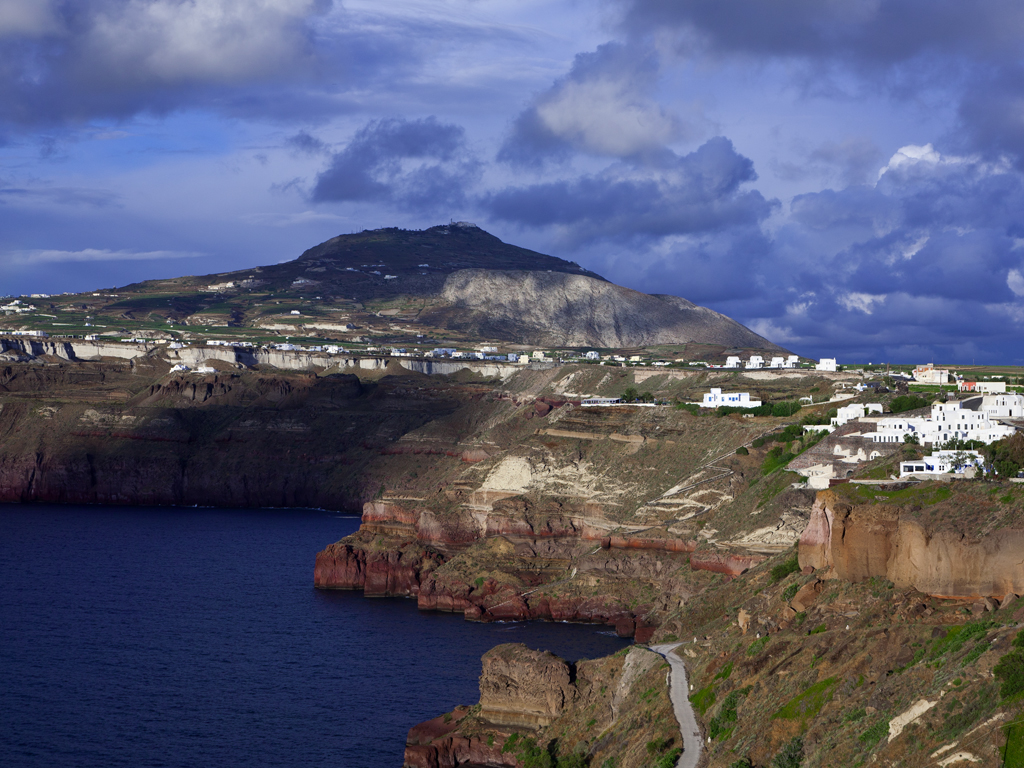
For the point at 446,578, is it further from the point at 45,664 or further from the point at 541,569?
the point at 45,664

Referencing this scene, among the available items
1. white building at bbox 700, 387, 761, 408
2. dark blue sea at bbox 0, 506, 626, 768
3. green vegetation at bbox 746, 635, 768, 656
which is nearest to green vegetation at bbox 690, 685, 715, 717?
green vegetation at bbox 746, 635, 768, 656

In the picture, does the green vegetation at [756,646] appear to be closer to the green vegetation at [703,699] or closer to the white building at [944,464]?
the green vegetation at [703,699]

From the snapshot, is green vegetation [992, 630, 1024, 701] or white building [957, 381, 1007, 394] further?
white building [957, 381, 1007, 394]

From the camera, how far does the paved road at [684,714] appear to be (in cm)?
4097

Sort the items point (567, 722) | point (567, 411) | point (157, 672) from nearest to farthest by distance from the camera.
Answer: point (567, 722)
point (157, 672)
point (567, 411)

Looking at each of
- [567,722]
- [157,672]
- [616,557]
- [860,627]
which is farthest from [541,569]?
[860,627]

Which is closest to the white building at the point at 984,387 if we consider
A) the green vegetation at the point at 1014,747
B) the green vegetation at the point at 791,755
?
the green vegetation at the point at 791,755

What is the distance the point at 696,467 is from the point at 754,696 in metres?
53.4

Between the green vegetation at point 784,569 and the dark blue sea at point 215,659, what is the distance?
1631 cm

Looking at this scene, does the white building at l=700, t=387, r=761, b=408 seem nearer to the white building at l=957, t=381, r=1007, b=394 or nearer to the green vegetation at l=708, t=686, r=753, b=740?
the white building at l=957, t=381, r=1007, b=394

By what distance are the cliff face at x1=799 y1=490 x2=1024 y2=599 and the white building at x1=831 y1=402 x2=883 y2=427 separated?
3708 centimetres

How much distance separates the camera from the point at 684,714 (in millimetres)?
44375

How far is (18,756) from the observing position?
54.1 metres

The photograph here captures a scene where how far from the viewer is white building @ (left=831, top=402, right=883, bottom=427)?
3413 inches
